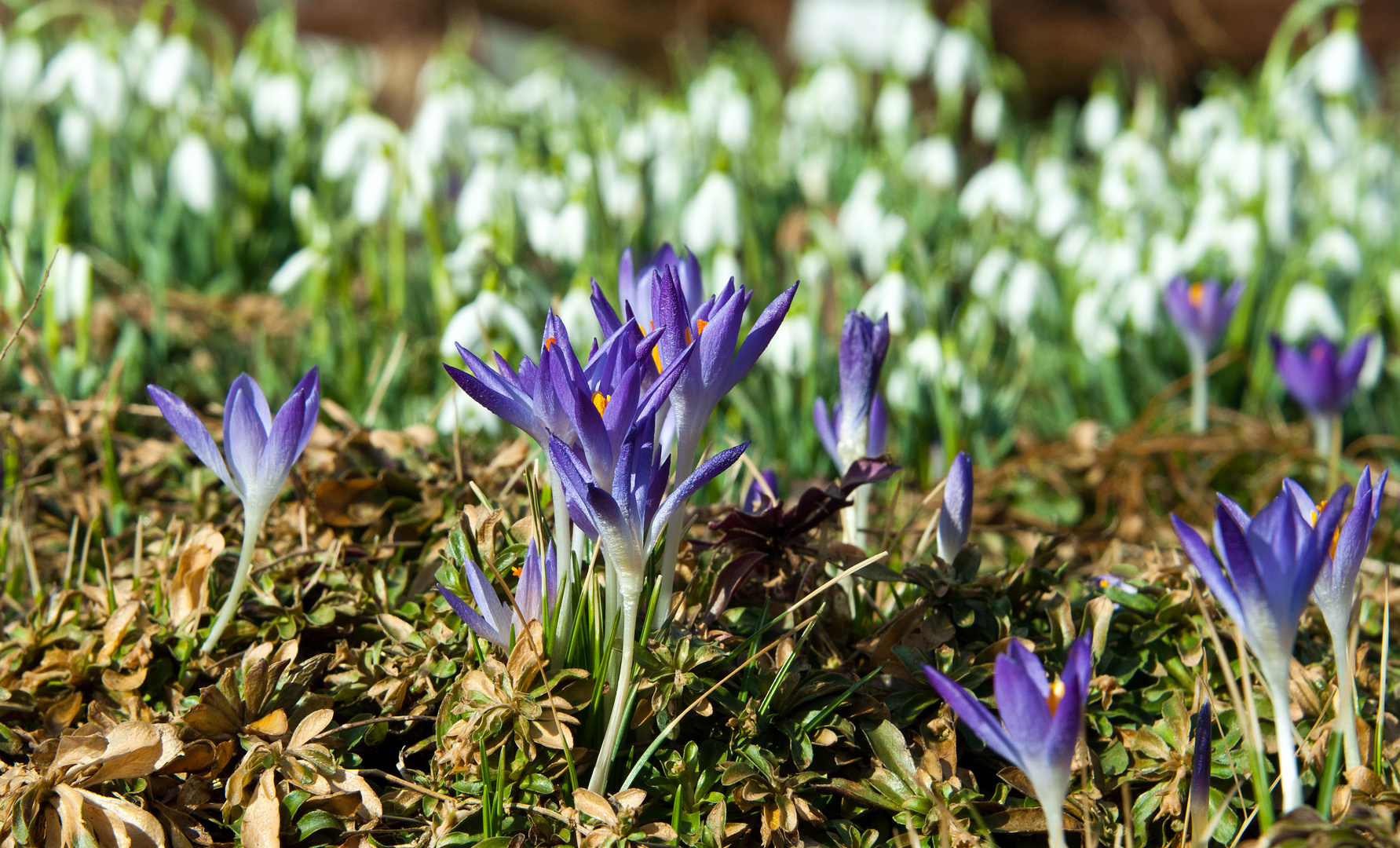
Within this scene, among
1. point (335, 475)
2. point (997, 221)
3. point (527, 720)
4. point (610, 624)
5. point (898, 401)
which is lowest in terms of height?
point (527, 720)

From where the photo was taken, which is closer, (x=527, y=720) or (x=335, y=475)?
(x=527, y=720)

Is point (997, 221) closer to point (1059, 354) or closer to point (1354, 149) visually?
point (1059, 354)

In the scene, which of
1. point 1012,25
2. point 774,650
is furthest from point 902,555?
point 1012,25

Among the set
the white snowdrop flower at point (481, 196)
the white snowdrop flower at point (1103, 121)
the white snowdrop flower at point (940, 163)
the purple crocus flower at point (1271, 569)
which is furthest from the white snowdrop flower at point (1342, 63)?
the purple crocus flower at point (1271, 569)

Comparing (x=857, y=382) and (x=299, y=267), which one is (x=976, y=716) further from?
(x=299, y=267)

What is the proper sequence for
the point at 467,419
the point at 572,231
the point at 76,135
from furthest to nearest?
the point at 76,135 < the point at 572,231 < the point at 467,419

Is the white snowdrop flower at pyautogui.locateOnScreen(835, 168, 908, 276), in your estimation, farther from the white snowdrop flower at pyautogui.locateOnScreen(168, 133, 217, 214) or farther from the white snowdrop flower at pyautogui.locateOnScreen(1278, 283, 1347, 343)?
the white snowdrop flower at pyautogui.locateOnScreen(168, 133, 217, 214)

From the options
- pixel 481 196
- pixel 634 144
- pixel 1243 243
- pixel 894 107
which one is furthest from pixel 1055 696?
pixel 894 107
